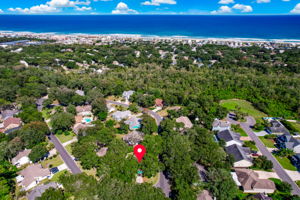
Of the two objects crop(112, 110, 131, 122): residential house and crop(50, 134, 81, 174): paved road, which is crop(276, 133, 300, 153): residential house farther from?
crop(50, 134, 81, 174): paved road

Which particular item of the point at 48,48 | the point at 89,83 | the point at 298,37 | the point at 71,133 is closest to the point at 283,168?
the point at 71,133

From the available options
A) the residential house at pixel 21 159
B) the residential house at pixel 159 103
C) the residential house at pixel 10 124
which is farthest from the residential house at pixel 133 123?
the residential house at pixel 10 124

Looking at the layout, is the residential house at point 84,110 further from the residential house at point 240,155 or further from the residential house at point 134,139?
the residential house at point 240,155

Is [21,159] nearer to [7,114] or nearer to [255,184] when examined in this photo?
[7,114]

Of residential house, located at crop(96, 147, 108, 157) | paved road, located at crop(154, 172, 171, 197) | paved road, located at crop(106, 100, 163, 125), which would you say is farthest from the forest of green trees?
paved road, located at crop(106, 100, 163, 125)

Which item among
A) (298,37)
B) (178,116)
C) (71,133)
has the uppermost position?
(298,37)

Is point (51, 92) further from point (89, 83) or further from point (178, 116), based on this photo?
point (178, 116)
